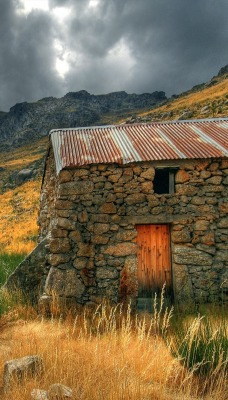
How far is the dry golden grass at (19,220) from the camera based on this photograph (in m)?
15.1

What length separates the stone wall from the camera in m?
7.05

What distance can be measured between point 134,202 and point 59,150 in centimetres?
217

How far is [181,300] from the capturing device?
7.10 meters

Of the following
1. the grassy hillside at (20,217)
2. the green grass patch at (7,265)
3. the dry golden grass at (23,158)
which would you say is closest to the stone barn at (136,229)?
the green grass patch at (7,265)

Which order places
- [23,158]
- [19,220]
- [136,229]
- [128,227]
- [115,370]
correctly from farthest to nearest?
[23,158], [19,220], [136,229], [128,227], [115,370]

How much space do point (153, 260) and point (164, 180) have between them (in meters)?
2.00

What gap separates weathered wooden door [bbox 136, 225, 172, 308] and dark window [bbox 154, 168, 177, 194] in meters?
0.97

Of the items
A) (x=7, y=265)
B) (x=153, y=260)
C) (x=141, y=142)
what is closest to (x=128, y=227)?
(x=153, y=260)

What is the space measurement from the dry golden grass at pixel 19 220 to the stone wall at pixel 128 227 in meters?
6.04

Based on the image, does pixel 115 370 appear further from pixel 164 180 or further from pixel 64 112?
pixel 64 112

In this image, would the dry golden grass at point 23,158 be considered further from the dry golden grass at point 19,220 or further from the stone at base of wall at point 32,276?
the stone at base of wall at point 32,276

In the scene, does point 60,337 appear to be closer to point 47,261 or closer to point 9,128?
point 47,261

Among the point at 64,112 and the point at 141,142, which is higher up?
the point at 64,112

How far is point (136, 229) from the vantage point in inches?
294
